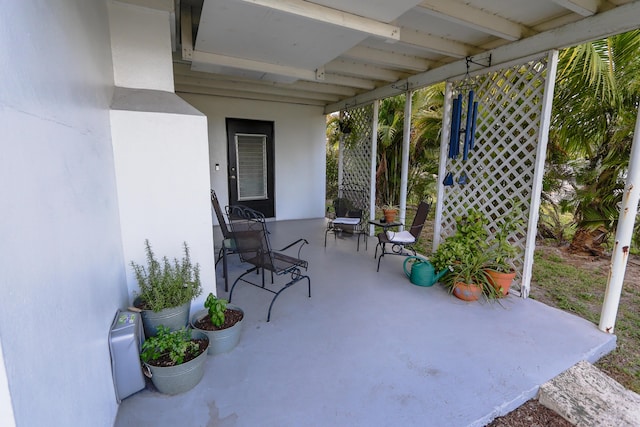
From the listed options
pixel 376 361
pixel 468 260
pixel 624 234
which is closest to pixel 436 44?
pixel 468 260

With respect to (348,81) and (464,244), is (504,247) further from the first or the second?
(348,81)

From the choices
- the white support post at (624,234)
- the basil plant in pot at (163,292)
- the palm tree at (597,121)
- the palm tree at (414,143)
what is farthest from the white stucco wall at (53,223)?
the palm tree at (414,143)

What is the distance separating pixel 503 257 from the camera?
3.02 metres

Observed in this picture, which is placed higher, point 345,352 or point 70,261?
point 70,261

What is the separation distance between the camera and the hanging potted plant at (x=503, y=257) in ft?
9.59

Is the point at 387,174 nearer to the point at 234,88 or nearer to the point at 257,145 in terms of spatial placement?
the point at 257,145

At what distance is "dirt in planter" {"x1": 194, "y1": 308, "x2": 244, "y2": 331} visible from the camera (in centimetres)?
204

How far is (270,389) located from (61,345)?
113 cm

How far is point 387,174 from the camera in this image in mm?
7043

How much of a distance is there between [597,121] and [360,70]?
2.80 m

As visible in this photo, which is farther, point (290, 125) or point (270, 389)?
point (290, 125)

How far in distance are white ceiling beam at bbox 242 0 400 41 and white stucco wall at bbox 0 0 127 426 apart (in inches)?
42.8

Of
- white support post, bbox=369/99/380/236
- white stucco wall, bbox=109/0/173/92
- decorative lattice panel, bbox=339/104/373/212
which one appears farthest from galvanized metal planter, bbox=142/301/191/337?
decorative lattice panel, bbox=339/104/373/212

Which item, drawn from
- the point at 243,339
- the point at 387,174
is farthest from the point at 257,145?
the point at 243,339
